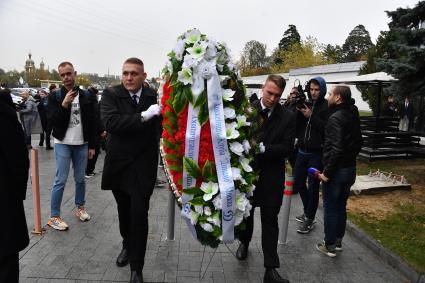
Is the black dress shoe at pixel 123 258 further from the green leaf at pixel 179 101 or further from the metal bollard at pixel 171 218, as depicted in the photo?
the green leaf at pixel 179 101

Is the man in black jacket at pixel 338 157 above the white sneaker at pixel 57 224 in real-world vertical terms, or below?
above

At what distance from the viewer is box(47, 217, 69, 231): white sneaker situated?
5227 millimetres

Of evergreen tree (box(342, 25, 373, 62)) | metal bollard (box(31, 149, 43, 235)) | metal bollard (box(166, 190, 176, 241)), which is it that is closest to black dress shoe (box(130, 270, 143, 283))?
metal bollard (box(166, 190, 176, 241))

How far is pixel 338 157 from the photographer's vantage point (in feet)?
14.7

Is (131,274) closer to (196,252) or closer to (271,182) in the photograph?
(196,252)

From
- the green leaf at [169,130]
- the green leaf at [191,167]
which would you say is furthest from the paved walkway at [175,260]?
the green leaf at [169,130]

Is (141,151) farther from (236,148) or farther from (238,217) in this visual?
(238,217)

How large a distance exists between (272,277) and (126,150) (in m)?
1.96

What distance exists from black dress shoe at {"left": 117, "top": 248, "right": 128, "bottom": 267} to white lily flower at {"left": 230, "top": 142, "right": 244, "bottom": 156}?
1.94 meters

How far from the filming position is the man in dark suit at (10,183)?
2779 mm

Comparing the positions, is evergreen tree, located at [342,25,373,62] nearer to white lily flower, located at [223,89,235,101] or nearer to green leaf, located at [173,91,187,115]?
white lily flower, located at [223,89,235,101]

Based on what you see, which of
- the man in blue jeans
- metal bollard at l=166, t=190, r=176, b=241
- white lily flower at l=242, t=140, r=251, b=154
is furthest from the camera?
the man in blue jeans

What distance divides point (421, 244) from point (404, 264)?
909mm

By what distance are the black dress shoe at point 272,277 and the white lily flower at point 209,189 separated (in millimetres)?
1308
